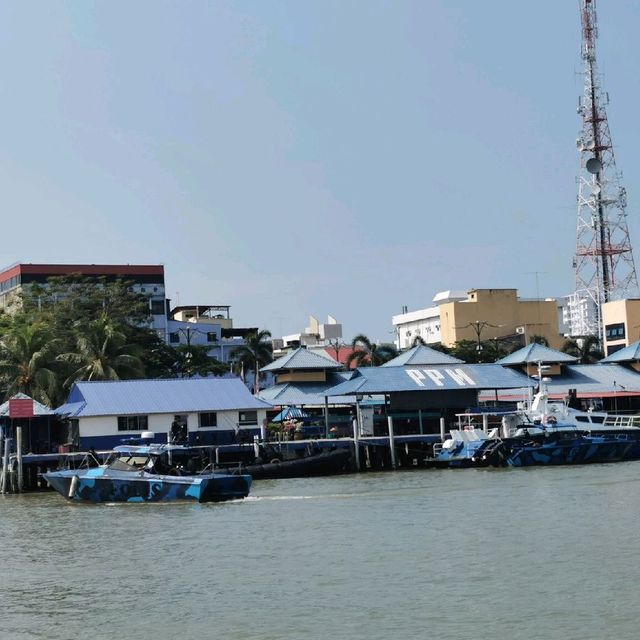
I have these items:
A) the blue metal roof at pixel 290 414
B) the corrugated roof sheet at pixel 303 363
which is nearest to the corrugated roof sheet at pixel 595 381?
the corrugated roof sheet at pixel 303 363

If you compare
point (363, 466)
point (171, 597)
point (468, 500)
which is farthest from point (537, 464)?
point (171, 597)

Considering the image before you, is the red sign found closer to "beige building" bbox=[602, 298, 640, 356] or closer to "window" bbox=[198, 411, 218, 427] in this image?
"window" bbox=[198, 411, 218, 427]

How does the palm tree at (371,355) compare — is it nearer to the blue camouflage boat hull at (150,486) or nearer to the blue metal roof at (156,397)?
the blue metal roof at (156,397)

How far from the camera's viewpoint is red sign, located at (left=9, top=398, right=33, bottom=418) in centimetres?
5934

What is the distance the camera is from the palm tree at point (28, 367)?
70188 mm

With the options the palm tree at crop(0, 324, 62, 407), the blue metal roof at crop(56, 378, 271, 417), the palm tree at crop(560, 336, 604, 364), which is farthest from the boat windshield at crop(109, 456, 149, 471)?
the palm tree at crop(560, 336, 604, 364)

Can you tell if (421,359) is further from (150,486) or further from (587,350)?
(587,350)

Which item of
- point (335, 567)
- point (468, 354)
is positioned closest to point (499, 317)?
point (468, 354)

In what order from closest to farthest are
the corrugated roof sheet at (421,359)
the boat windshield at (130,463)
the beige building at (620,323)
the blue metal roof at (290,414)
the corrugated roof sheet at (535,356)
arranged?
the boat windshield at (130,463) → the corrugated roof sheet at (421,359) → the corrugated roof sheet at (535,356) → the blue metal roof at (290,414) → the beige building at (620,323)

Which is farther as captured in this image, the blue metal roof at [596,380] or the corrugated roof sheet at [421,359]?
the blue metal roof at [596,380]

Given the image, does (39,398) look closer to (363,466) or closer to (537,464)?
(363,466)

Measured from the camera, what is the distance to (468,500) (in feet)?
139

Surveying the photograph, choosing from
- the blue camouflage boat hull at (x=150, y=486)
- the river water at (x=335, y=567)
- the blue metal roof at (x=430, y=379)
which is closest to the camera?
the river water at (x=335, y=567)

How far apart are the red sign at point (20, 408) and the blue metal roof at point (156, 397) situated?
6.94ft
